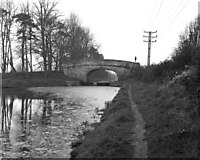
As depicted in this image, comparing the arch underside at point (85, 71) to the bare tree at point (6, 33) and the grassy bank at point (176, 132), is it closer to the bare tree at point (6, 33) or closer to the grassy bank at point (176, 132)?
the bare tree at point (6, 33)

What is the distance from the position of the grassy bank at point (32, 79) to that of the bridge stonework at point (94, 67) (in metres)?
1.93

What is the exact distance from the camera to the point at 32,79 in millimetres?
37031

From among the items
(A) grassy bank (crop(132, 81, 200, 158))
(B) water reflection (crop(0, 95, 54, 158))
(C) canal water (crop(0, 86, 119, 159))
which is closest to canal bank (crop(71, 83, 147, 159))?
(A) grassy bank (crop(132, 81, 200, 158))

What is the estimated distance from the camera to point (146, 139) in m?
6.74

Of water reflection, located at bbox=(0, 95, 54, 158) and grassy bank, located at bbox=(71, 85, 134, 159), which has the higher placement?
grassy bank, located at bbox=(71, 85, 134, 159)

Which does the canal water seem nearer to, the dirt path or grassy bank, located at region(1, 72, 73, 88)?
the dirt path

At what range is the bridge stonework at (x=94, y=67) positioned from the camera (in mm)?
42531

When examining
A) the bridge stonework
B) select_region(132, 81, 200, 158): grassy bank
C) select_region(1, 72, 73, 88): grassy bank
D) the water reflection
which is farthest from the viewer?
the bridge stonework

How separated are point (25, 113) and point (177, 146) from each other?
1173cm

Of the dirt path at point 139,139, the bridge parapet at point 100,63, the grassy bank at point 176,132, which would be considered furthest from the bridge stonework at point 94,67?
the grassy bank at point 176,132

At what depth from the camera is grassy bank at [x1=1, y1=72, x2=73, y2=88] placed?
3428 cm

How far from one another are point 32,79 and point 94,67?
10796mm

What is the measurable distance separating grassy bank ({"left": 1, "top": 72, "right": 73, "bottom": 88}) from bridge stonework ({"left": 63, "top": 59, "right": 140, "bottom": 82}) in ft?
6.34

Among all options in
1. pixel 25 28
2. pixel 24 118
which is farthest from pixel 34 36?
pixel 24 118
